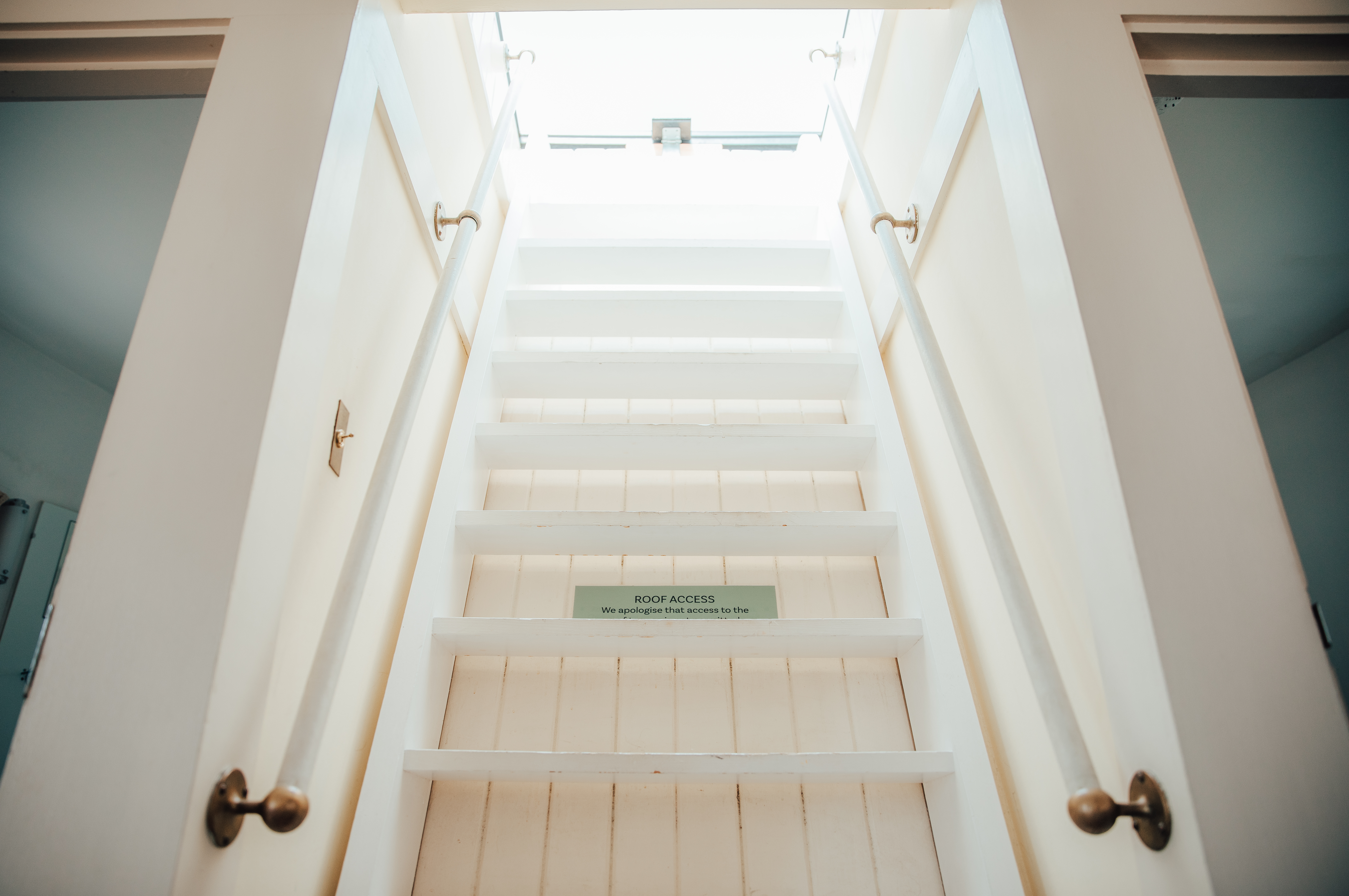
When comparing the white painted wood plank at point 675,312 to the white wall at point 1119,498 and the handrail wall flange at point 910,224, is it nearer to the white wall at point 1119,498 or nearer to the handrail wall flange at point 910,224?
the handrail wall flange at point 910,224

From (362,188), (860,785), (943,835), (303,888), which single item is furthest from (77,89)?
(943,835)

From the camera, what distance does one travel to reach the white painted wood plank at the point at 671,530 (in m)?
1.50

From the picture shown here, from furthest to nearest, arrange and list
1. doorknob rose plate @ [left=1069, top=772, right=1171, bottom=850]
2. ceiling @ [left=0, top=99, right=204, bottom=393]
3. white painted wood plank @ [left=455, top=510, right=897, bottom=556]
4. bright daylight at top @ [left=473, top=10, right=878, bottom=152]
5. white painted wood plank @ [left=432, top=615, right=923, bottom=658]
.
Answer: bright daylight at top @ [left=473, top=10, right=878, bottom=152] → ceiling @ [left=0, top=99, right=204, bottom=393] → white painted wood plank @ [left=455, top=510, right=897, bottom=556] → white painted wood plank @ [left=432, top=615, right=923, bottom=658] → doorknob rose plate @ [left=1069, top=772, right=1171, bottom=850]

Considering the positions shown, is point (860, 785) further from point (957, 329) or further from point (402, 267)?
point (402, 267)

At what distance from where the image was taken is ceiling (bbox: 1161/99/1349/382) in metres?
2.03

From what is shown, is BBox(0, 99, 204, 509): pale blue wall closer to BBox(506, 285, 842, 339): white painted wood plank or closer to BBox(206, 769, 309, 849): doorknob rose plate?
BBox(506, 285, 842, 339): white painted wood plank

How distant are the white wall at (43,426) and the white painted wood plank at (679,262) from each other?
2.72m

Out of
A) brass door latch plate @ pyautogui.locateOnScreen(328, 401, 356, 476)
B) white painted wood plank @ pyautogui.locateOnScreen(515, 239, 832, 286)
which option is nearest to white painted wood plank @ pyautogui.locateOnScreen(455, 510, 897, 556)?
brass door latch plate @ pyautogui.locateOnScreen(328, 401, 356, 476)

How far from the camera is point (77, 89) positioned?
1.32 m

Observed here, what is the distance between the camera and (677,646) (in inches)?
54.2

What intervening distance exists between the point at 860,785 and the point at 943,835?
Answer: 6.4 inches

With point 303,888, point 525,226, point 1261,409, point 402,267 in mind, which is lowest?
point 303,888

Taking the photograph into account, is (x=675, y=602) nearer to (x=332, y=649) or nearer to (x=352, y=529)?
(x=352, y=529)

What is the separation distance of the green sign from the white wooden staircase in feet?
0.14
